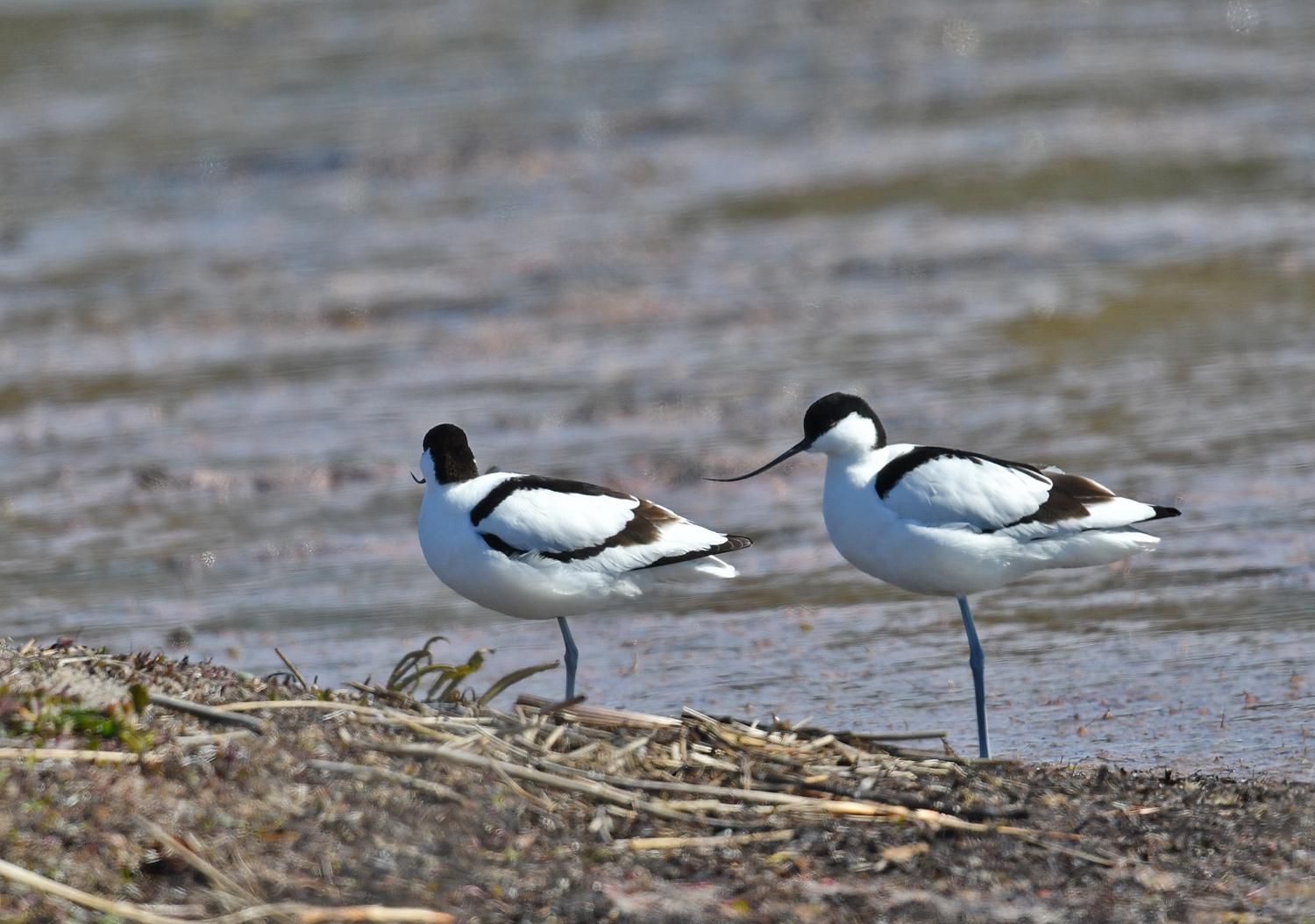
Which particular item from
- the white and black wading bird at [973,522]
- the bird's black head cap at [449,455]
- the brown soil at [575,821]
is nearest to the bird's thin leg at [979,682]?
the white and black wading bird at [973,522]

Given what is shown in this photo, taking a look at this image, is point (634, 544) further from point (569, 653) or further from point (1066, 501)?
point (1066, 501)

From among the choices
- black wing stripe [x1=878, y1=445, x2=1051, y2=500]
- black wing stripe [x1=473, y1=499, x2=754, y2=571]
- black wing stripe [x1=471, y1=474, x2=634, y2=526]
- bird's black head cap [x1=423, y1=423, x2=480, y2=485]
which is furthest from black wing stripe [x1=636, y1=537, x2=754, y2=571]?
bird's black head cap [x1=423, y1=423, x2=480, y2=485]

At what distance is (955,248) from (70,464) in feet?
22.4

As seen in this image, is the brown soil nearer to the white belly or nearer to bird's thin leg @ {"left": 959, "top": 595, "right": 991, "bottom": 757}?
bird's thin leg @ {"left": 959, "top": 595, "right": 991, "bottom": 757}

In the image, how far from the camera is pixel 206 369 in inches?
467

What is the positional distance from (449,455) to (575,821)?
1.78 m

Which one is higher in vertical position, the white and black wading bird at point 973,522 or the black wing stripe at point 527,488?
the black wing stripe at point 527,488

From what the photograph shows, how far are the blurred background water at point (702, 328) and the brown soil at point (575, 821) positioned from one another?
0.88 meters

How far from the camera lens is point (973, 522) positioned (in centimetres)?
546

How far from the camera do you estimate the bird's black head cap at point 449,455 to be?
18.9 feet

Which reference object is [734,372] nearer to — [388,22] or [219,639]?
[219,639]

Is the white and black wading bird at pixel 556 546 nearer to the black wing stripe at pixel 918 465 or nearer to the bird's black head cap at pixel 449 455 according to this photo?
the bird's black head cap at pixel 449 455

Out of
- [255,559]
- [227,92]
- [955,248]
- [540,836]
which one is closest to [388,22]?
[227,92]

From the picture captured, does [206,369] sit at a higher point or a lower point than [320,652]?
higher
